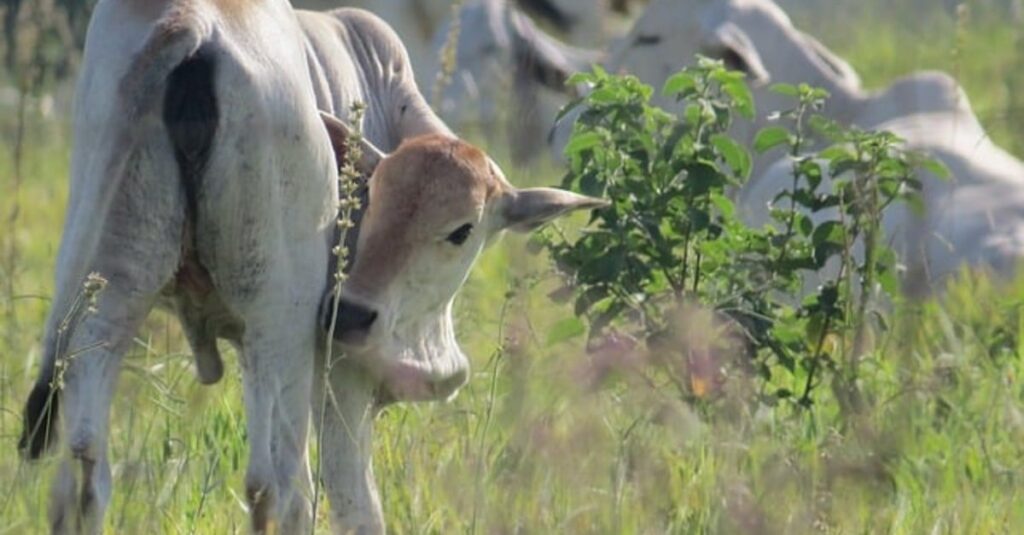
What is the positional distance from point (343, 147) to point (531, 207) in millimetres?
390

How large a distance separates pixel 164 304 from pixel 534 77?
7065 millimetres

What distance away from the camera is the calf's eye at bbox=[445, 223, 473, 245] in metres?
4.68

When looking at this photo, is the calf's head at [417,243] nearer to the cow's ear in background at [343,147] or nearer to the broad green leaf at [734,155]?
the cow's ear in background at [343,147]

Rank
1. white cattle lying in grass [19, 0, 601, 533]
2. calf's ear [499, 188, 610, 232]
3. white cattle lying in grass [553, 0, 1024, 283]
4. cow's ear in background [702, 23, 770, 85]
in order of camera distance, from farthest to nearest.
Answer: cow's ear in background [702, 23, 770, 85] < white cattle lying in grass [553, 0, 1024, 283] < calf's ear [499, 188, 610, 232] < white cattle lying in grass [19, 0, 601, 533]

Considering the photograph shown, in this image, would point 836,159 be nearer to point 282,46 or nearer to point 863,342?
point 863,342

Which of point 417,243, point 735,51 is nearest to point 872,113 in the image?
point 735,51

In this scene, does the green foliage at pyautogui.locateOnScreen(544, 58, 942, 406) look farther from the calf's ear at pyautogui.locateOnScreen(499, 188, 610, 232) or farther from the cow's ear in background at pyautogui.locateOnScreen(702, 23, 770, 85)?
the cow's ear in background at pyautogui.locateOnScreen(702, 23, 770, 85)

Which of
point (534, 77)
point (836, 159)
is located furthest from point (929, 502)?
point (534, 77)

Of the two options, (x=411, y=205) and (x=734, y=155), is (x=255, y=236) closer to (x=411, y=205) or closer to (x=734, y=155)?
(x=411, y=205)

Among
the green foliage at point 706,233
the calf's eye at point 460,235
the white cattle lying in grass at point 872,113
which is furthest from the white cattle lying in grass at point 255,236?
the white cattle lying in grass at point 872,113

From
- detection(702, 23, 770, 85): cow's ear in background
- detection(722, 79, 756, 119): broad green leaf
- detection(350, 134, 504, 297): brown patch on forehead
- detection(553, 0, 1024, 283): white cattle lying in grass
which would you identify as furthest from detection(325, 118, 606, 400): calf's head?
detection(702, 23, 770, 85): cow's ear in background

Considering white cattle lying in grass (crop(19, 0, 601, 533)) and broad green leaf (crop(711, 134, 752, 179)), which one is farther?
broad green leaf (crop(711, 134, 752, 179))

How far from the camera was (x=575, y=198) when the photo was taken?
16.0 ft

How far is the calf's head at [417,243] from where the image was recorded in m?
4.55
